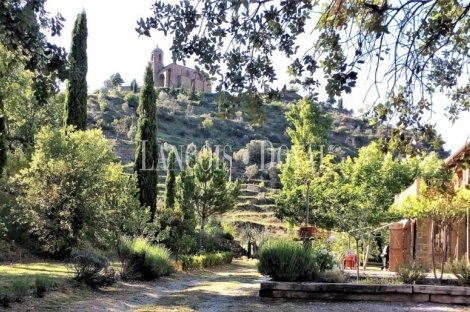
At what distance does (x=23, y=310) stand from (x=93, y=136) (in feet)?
25.7

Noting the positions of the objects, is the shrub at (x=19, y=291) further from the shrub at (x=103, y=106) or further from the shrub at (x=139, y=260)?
the shrub at (x=103, y=106)

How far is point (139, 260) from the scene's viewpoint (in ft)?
37.0

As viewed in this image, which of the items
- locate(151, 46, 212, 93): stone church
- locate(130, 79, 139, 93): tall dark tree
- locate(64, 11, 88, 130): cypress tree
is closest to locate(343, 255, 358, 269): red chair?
locate(64, 11, 88, 130): cypress tree

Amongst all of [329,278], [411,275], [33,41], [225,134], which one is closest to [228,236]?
[329,278]

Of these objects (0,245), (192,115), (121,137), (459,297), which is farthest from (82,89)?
(192,115)

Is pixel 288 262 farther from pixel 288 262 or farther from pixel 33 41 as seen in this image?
pixel 33 41

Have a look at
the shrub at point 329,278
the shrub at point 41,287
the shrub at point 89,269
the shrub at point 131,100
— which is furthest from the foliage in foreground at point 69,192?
the shrub at point 131,100

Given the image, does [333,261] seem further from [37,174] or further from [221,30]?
[37,174]

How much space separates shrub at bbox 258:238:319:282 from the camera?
8.66m

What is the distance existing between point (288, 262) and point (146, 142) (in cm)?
1074

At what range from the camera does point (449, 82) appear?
18.9 ft

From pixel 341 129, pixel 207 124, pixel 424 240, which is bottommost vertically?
pixel 424 240

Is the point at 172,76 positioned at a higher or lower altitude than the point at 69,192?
higher

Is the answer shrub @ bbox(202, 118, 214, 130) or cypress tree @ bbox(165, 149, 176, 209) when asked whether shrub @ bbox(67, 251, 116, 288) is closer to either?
cypress tree @ bbox(165, 149, 176, 209)
